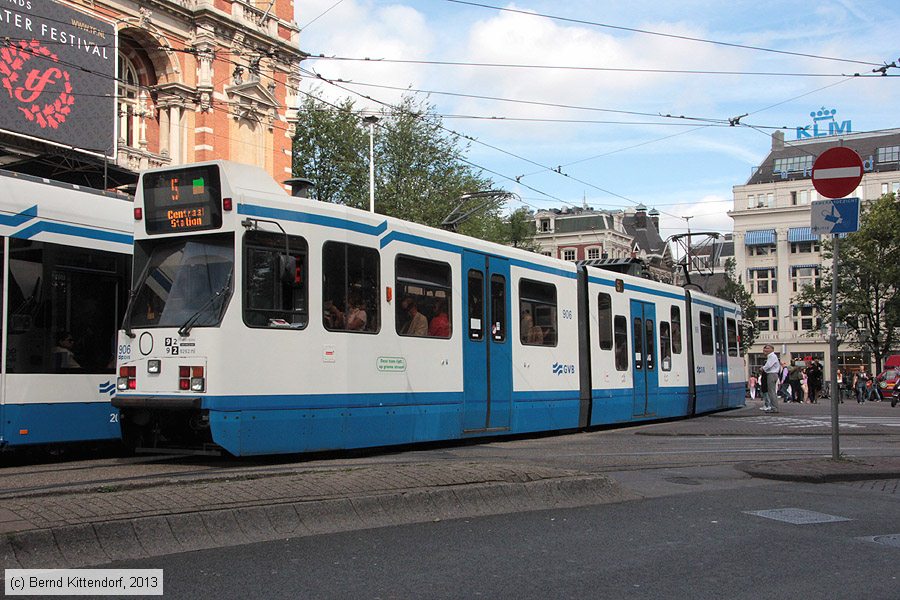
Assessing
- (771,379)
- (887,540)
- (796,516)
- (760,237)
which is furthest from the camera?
(760,237)

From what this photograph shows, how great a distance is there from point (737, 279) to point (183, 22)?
6703cm

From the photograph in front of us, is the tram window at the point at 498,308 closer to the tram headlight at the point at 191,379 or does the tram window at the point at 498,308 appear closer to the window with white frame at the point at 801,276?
the tram headlight at the point at 191,379

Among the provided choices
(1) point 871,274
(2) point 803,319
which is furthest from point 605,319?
(2) point 803,319

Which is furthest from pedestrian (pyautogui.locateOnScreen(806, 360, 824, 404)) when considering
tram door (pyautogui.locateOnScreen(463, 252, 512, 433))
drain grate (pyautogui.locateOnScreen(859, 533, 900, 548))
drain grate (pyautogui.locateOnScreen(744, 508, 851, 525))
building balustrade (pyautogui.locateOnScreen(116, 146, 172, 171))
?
drain grate (pyautogui.locateOnScreen(859, 533, 900, 548))

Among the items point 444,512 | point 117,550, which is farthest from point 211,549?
point 444,512

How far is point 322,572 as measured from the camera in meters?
5.31

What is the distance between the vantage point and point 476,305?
13.8m

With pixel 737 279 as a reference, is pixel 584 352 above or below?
below

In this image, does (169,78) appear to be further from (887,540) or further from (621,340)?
(887,540)

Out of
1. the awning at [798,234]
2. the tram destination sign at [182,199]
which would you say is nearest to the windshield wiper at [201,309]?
the tram destination sign at [182,199]

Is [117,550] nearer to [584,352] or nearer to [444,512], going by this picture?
[444,512]

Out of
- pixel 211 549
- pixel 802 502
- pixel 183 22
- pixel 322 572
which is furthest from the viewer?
pixel 183 22

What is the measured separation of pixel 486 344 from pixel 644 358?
6371 millimetres

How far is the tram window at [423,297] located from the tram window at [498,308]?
117 cm
